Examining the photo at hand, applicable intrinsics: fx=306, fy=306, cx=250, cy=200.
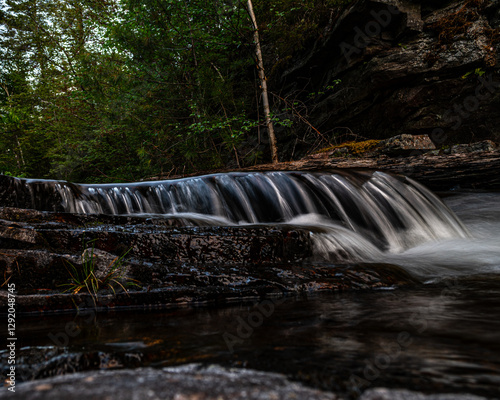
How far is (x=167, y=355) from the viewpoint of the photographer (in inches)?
43.1

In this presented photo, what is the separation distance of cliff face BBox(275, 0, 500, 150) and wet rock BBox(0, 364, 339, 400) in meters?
9.28

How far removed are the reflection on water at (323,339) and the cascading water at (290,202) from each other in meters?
2.53

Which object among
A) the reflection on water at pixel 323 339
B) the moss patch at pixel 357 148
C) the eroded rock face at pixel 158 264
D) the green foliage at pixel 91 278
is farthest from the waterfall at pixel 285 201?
the reflection on water at pixel 323 339

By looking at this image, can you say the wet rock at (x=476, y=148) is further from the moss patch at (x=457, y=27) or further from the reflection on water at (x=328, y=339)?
the reflection on water at (x=328, y=339)

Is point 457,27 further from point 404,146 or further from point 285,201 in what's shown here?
point 285,201

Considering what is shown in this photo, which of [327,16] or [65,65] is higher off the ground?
[65,65]

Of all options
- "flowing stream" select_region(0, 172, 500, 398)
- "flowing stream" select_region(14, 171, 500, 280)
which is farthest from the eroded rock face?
"flowing stream" select_region(14, 171, 500, 280)

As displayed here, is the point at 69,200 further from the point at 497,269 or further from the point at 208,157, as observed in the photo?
the point at 208,157

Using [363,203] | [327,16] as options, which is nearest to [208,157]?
[327,16]

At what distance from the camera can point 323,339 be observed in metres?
1.22

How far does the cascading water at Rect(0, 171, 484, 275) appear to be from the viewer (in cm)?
488

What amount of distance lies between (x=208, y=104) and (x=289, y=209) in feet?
27.2

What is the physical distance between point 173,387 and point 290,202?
15.3 feet

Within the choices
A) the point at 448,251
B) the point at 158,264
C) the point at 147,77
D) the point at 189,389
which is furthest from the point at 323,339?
the point at 147,77
